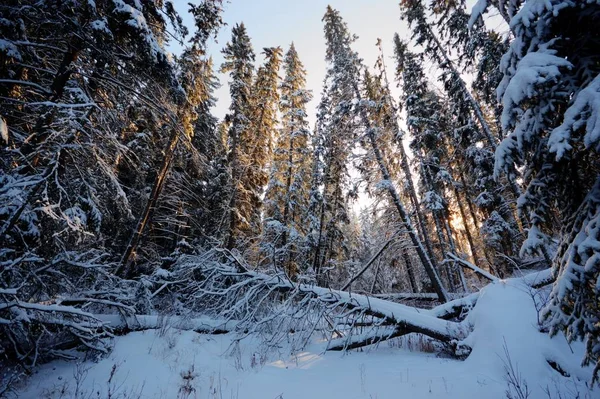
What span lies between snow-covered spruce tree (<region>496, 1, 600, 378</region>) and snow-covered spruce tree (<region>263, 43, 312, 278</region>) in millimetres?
13370

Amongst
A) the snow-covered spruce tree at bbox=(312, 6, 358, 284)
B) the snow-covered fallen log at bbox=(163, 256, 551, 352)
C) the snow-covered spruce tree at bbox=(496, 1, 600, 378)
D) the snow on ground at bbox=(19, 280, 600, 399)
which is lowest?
the snow on ground at bbox=(19, 280, 600, 399)

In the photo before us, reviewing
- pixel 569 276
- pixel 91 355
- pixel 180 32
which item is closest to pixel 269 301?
pixel 91 355

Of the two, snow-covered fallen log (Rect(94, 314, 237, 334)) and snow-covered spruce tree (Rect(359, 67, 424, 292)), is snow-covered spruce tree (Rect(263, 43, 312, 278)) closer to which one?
snow-covered spruce tree (Rect(359, 67, 424, 292))

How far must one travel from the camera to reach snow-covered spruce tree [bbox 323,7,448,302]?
10930 millimetres

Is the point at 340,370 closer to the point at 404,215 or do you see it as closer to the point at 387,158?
the point at 404,215

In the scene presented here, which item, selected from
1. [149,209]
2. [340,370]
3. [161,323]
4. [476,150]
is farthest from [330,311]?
[476,150]

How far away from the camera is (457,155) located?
64.0ft

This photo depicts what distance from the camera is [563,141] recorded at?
2.59 m

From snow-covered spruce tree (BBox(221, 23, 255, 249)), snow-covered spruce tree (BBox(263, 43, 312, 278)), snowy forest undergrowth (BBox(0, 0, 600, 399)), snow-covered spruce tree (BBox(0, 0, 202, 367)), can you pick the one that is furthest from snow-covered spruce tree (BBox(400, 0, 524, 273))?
snow-covered spruce tree (BBox(0, 0, 202, 367))

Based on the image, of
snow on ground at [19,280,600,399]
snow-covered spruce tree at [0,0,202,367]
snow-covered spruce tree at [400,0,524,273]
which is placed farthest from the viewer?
snow-covered spruce tree at [400,0,524,273]

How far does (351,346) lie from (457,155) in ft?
60.2

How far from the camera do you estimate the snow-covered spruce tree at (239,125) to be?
15.3 m

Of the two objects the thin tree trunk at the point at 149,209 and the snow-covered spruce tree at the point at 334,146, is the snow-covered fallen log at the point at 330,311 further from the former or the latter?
the thin tree trunk at the point at 149,209

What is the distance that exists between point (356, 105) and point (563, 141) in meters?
11.1
